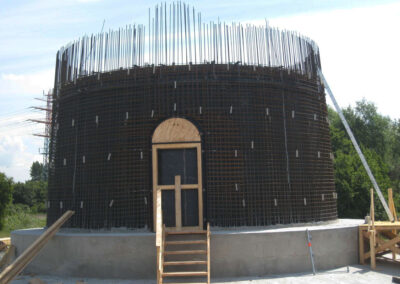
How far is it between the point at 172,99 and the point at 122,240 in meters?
4.34

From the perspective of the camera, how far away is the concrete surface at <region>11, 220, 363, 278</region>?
360 inches

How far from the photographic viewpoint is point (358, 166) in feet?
84.3

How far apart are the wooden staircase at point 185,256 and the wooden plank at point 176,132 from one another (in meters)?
2.70

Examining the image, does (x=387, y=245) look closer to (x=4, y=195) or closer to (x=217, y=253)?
(x=217, y=253)

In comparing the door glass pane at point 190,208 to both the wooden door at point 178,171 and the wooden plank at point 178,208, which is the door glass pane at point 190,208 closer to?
the wooden door at point 178,171

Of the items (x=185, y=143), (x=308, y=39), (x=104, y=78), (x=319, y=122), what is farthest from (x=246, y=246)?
(x=308, y=39)

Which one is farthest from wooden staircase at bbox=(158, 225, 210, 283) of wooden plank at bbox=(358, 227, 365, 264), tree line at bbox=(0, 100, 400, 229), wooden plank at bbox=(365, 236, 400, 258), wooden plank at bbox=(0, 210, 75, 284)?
tree line at bbox=(0, 100, 400, 229)

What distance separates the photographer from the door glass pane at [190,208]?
10344mm

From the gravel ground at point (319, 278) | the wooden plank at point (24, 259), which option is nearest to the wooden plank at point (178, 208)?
the gravel ground at point (319, 278)

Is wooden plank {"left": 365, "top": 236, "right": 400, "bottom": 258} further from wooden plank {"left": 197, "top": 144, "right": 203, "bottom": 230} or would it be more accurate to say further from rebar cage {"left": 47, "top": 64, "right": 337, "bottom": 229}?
wooden plank {"left": 197, "top": 144, "right": 203, "bottom": 230}

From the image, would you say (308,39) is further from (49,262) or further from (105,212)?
(49,262)

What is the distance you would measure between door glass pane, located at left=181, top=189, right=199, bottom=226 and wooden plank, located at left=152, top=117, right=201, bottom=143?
5.06ft

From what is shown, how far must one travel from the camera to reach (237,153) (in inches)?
415

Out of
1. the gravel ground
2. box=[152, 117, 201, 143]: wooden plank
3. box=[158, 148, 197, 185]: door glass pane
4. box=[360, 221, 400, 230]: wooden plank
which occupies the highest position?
box=[152, 117, 201, 143]: wooden plank
